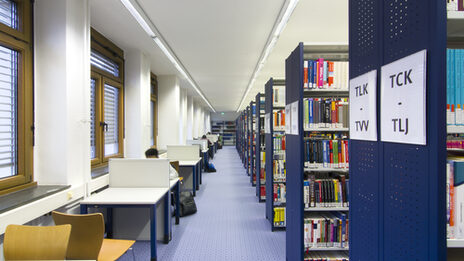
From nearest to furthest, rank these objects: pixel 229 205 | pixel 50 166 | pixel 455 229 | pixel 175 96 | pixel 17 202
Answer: pixel 455 229 → pixel 17 202 → pixel 50 166 → pixel 229 205 → pixel 175 96

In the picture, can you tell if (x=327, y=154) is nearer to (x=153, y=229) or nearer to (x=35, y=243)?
(x=153, y=229)

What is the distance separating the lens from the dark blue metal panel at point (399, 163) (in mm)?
815

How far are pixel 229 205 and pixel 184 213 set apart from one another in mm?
1044

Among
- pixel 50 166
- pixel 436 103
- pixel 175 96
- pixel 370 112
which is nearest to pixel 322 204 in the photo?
pixel 370 112

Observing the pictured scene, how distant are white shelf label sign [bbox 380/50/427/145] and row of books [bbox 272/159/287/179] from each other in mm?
3131

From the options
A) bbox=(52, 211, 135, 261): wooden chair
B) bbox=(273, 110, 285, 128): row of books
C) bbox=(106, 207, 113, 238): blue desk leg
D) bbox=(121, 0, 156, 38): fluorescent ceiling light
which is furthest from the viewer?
bbox=(273, 110, 285, 128): row of books

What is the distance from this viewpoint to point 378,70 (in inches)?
44.4

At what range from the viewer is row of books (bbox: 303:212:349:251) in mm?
2627

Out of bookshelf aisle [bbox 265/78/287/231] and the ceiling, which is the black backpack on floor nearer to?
bookshelf aisle [bbox 265/78/287/231]

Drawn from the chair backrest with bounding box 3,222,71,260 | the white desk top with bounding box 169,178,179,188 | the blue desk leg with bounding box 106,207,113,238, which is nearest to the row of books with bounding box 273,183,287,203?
the white desk top with bounding box 169,178,179,188

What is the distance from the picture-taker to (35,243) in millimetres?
1647

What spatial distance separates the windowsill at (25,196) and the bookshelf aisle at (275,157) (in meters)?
2.77

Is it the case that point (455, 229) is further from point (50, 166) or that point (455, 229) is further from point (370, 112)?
point (50, 166)

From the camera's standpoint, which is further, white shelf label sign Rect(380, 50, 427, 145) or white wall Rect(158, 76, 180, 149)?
white wall Rect(158, 76, 180, 149)
